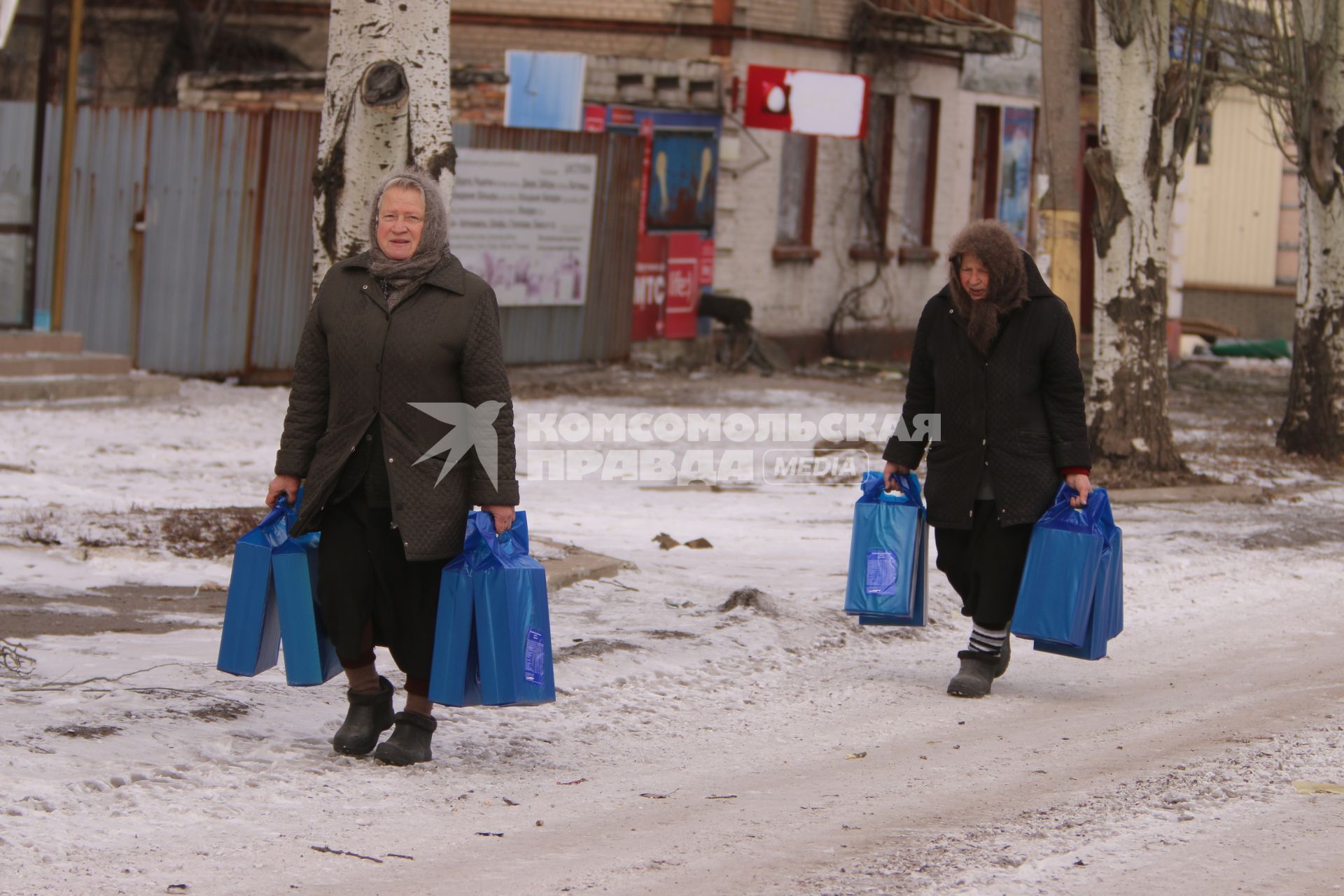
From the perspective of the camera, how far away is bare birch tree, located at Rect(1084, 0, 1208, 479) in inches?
475

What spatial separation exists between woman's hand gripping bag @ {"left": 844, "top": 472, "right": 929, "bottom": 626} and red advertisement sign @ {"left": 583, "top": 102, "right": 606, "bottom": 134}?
42.7 feet

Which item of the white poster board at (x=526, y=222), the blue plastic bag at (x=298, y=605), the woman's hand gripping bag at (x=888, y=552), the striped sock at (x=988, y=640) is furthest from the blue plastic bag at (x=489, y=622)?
the white poster board at (x=526, y=222)

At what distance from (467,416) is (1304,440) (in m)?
11.1

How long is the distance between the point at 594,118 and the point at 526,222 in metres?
1.94

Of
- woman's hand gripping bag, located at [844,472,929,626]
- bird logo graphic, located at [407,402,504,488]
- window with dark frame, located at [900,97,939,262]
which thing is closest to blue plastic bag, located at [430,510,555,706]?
bird logo graphic, located at [407,402,504,488]

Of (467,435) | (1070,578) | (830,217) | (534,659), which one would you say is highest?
(830,217)

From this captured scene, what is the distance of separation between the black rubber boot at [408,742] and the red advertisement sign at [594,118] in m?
14.5

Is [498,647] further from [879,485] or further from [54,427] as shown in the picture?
[54,427]

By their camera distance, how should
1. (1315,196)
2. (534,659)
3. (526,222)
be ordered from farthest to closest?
1. (526,222)
2. (1315,196)
3. (534,659)

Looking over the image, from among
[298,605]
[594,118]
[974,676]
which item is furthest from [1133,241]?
[594,118]

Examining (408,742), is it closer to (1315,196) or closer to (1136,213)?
(1136,213)

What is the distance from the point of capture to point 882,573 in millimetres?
6867

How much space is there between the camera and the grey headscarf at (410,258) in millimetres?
5262

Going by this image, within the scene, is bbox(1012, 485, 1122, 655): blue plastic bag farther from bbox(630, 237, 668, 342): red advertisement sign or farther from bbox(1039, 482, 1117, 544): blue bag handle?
bbox(630, 237, 668, 342): red advertisement sign
